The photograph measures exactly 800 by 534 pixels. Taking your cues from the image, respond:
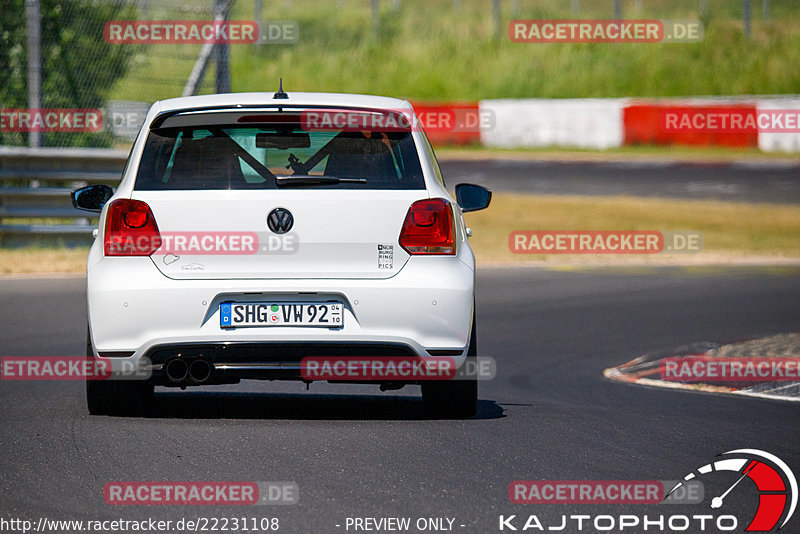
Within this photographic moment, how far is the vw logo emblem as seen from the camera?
23.6ft

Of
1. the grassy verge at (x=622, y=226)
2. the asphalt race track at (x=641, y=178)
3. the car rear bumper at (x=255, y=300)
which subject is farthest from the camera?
the asphalt race track at (x=641, y=178)

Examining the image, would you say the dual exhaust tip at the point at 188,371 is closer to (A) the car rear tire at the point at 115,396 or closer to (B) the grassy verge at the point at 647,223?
(A) the car rear tire at the point at 115,396

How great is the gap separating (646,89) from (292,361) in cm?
4298

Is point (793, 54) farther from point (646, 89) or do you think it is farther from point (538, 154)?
point (538, 154)

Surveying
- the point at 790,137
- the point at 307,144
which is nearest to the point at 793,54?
the point at 790,137

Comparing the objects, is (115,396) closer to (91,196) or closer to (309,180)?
(91,196)

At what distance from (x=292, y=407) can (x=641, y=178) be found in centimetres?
2544

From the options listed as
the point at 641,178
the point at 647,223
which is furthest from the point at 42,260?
the point at 641,178

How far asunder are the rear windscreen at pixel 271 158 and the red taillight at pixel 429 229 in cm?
12

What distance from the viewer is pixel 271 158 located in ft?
24.4

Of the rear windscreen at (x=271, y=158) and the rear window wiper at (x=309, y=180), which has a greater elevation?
the rear windscreen at (x=271, y=158)

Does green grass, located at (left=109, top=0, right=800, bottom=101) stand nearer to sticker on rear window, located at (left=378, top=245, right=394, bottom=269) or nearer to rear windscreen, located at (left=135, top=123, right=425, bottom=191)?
rear windscreen, located at (left=135, top=123, right=425, bottom=191)

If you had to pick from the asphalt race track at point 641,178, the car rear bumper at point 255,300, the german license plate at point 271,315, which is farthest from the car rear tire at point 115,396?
the asphalt race track at point 641,178

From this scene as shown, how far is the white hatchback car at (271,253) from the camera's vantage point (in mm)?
7164
